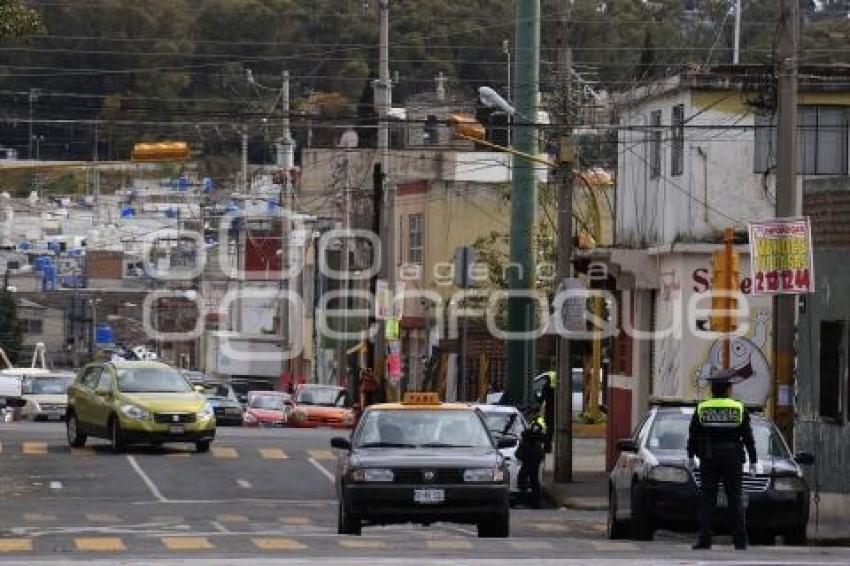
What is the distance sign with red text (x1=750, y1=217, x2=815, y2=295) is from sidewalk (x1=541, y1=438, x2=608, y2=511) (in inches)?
262

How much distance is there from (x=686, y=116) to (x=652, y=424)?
1348 cm

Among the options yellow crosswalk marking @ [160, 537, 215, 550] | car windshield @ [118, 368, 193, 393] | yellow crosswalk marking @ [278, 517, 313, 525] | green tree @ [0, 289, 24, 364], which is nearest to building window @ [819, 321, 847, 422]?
yellow crosswalk marking @ [278, 517, 313, 525]

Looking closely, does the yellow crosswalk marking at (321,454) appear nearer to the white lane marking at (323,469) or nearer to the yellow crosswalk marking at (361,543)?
the white lane marking at (323,469)

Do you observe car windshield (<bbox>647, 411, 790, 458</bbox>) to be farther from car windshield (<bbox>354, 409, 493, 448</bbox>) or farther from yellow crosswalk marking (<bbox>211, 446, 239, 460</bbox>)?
yellow crosswalk marking (<bbox>211, 446, 239, 460</bbox>)

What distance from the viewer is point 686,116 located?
118ft

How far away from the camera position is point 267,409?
2319 inches

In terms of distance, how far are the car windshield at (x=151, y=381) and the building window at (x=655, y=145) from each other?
362 inches

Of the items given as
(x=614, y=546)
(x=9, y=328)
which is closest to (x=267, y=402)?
(x=614, y=546)

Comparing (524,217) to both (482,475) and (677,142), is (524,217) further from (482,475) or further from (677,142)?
(482,475)

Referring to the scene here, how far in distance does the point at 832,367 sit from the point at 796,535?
7.62m

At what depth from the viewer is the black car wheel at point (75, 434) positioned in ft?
127

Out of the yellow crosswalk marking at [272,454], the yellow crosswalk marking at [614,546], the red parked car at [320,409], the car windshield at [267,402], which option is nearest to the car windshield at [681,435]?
the yellow crosswalk marking at [614,546]

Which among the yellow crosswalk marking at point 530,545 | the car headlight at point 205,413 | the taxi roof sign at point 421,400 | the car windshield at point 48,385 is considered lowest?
the car windshield at point 48,385

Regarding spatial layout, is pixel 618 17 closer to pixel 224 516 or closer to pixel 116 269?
pixel 224 516
